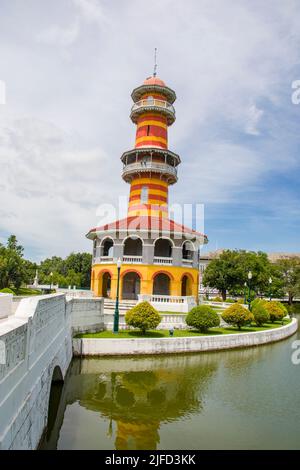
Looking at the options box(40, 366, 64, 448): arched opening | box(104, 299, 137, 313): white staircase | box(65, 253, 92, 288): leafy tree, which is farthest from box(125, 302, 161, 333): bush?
box(65, 253, 92, 288): leafy tree

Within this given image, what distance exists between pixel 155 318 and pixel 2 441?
54.0 feet

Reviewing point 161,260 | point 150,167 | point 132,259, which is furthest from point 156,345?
point 150,167

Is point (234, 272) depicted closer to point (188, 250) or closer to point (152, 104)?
point (188, 250)

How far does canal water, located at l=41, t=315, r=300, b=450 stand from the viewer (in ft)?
34.8

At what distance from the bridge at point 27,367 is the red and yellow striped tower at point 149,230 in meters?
20.6

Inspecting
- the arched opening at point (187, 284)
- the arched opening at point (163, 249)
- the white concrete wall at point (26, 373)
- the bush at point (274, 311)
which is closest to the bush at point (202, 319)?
the bush at point (274, 311)

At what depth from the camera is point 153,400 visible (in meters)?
14.0

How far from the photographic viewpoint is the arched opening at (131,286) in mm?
36906

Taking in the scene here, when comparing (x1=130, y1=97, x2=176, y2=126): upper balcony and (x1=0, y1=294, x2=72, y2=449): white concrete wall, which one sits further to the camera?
(x1=130, y1=97, x2=176, y2=126): upper balcony

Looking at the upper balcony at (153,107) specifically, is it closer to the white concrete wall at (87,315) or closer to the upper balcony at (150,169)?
the upper balcony at (150,169)

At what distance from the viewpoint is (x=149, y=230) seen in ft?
109

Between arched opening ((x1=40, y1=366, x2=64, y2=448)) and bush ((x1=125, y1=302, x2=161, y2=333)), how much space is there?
24.3ft

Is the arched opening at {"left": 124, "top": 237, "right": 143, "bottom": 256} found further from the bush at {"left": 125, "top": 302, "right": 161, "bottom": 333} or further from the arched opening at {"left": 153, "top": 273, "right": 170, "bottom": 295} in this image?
the bush at {"left": 125, "top": 302, "right": 161, "bottom": 333}
